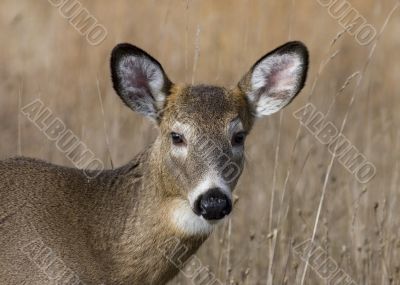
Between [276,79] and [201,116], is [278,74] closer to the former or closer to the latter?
[276,79]

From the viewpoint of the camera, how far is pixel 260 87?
7277 mm

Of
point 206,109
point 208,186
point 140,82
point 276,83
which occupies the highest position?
point 140,82

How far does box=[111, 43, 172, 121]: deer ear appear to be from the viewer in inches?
270

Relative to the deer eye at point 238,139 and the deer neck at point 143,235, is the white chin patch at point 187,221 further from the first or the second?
the deer eye at point 238,139

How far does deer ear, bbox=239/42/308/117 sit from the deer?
0.24 ft

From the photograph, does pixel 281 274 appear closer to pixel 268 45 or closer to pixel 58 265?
pixel 58 265

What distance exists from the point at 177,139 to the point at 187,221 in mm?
500

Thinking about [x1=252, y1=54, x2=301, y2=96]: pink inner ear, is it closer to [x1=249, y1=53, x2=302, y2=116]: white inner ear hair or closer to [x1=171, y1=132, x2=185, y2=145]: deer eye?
[x1=249, y1=53, x2=302, y2=116]: white inner ear hair

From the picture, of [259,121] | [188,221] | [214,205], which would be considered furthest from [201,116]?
[259,121]

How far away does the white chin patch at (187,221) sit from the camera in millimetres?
6547

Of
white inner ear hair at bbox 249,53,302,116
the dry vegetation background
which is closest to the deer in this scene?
white inner ear hair at bbox 249,53,302,116

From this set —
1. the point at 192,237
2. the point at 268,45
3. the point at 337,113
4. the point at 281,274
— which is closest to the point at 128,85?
the point at 192,237

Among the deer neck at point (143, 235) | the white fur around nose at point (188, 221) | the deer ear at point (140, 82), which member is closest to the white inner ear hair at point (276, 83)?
the deer ear at point (140, 82)

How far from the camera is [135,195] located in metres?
6.85
